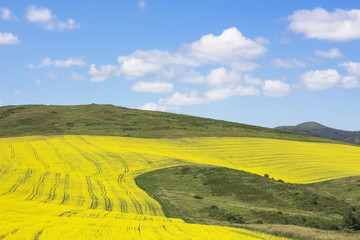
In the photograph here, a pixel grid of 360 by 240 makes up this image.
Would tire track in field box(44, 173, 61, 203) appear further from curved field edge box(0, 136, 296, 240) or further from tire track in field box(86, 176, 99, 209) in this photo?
tire track in field box(86, 176, 99, 209)

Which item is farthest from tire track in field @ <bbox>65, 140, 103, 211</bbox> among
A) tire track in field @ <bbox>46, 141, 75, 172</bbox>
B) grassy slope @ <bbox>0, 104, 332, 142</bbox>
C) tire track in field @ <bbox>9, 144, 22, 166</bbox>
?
grassy slope @ <bbox>0, 104, 332, 142</bbox>

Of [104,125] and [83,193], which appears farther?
[104,125]

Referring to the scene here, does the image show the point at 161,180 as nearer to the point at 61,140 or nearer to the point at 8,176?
the point at 8,176

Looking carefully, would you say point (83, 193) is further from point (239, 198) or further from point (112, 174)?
point (239, 198)

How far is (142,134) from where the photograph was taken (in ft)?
309

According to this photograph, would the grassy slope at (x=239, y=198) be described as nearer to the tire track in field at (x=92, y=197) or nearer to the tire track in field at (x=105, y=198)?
the tire track in field at (x=105, y=198)

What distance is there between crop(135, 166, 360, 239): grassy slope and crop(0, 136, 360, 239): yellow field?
2925mm

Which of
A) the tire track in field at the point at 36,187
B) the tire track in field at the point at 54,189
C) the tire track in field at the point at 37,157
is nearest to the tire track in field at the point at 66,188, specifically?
the tire track in field at the point at 54,189

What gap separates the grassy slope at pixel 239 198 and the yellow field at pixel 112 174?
292 cm

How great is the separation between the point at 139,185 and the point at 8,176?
51.0ft

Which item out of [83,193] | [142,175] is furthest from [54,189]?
[142,175]

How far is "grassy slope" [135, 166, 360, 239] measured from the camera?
1321 inches

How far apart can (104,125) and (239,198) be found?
6445cm

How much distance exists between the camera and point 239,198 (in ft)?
147
